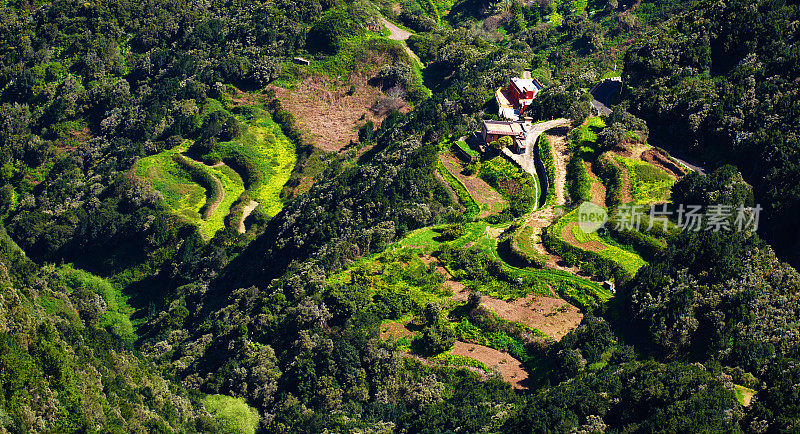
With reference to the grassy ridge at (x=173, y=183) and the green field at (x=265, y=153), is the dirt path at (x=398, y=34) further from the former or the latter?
the grassy ridge at (x=173, y=183)

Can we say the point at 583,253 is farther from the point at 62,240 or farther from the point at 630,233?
the point at 62,240

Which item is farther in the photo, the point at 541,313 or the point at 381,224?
the point at 381,224

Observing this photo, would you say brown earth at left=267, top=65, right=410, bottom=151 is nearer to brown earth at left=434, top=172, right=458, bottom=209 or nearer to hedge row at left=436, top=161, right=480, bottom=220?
hedge row at left=436, top=161, right=480, bottom=220

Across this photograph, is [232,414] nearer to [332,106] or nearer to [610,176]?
[610,176]

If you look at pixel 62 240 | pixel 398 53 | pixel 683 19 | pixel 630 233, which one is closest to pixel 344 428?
pixel 630 233

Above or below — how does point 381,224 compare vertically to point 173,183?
above

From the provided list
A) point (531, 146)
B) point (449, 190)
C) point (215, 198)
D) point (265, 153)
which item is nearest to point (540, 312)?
point (449, 190)

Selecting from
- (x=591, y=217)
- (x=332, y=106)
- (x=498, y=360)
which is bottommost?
(x=332, y=106)

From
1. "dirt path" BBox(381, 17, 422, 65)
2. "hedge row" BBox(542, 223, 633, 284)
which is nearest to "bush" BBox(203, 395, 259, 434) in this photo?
"hedge row" BBox(542, 223, 633, 284)

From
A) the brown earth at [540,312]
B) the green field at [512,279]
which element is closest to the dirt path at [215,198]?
the green field at [512,279]
